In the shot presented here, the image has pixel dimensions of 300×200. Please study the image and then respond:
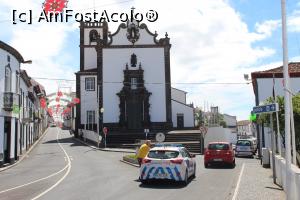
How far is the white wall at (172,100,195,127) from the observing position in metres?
57.8

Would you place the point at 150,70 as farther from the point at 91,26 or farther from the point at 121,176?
the point at 121,176

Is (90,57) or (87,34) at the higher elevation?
(87,34)

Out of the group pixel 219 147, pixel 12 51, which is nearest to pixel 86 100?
pixel 12 51

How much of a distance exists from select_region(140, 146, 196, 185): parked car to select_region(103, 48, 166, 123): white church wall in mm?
36181

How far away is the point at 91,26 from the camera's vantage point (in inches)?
2421

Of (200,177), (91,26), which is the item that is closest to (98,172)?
(200,177)

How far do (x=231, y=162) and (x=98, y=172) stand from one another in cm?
823

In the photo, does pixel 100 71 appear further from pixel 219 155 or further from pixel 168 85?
pixel 219 155

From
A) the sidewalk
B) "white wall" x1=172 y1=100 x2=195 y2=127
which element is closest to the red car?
the sidewalk

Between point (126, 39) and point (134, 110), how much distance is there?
29.5 ft

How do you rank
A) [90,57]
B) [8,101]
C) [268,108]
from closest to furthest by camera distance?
[268,108] < [8,101] < [90,57]

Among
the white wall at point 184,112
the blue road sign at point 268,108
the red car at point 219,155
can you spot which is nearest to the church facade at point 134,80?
the white wall at point 184,112

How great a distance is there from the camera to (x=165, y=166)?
53.0 ft

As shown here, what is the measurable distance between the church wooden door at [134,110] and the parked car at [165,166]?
3627cm
